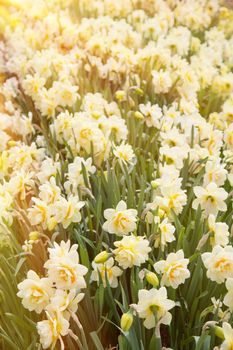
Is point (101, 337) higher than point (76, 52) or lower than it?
lower

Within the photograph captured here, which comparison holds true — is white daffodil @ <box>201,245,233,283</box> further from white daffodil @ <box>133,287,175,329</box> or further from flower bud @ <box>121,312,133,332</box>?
flower bud @ <box>121,312,133,332</box>

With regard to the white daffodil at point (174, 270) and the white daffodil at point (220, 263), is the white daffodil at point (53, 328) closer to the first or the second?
the white daffodil at point (174, 270)

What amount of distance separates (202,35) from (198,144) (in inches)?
116

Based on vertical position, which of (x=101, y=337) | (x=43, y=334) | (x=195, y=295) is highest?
(x=43, y=334)

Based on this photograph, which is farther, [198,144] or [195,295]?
[198,144]

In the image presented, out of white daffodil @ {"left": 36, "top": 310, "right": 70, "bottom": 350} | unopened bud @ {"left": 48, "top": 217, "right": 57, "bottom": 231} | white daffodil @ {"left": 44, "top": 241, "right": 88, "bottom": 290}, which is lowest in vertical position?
white daffodil @ {"left": 36, "top": 310, "right": 70, "bottom": 350}

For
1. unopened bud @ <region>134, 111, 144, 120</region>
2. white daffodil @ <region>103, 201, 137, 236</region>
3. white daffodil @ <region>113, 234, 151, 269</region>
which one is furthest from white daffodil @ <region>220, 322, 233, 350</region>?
unopened bud @ <region>134, 111, 144, 120</region>

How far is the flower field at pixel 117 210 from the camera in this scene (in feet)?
5.28

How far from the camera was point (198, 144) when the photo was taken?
8.43 feet

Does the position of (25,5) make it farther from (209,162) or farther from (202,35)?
(209,162)

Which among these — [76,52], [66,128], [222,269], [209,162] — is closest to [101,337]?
[222,269]

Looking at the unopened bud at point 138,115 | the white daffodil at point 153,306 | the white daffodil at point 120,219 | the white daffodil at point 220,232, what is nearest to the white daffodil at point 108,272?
the white daffodil at point 120,219

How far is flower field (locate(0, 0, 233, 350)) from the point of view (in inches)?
63.3

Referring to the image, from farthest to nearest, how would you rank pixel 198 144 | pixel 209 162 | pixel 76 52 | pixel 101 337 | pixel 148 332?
1. pixel 76 52
2. pixel 198 144
3. pixel 209 162
4. pixel 101 337
5. pixel 148 332
